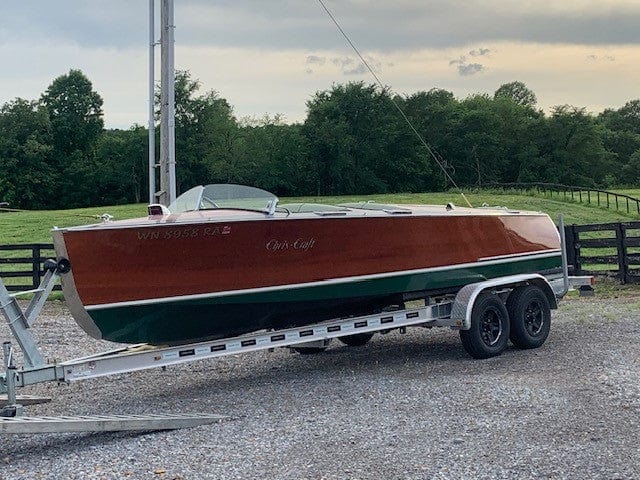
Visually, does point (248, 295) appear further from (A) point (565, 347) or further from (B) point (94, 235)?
(A) point (565, 347)

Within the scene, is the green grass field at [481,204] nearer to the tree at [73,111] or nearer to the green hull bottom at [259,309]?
the green hull bottom at [259,309]

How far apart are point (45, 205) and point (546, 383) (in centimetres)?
5696

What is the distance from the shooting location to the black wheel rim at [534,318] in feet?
31.1

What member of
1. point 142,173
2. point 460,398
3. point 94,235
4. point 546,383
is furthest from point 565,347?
point 142,173

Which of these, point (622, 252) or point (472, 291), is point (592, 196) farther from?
point (472, 291)

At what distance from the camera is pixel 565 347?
941 cm

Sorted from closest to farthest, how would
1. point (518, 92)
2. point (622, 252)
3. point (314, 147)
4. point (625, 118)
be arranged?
1. point (622, 252)
2. point (314, 147)
3. point (625, 118)
4. point (518, 92)

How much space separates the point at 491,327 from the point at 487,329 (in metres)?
0.07

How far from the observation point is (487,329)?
904 cm

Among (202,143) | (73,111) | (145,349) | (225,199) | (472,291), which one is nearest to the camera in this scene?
(145,349)

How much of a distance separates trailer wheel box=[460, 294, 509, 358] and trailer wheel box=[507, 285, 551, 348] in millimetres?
231

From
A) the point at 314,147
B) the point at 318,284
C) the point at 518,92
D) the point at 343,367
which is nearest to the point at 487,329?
the point at 343,367

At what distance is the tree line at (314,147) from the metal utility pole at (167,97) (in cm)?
3893

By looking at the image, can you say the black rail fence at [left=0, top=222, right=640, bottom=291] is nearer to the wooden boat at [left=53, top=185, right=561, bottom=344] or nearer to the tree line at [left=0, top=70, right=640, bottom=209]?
the wooden boat at [left=53, top=185, right=561, bottom=344]
